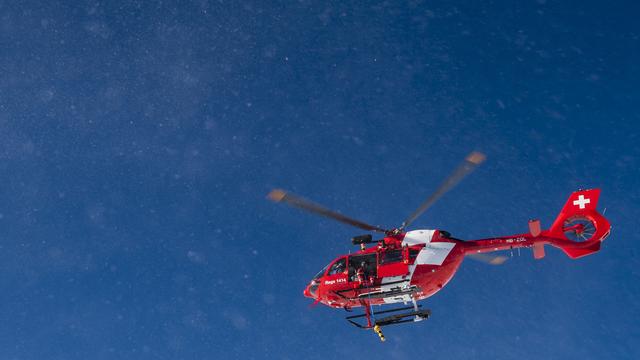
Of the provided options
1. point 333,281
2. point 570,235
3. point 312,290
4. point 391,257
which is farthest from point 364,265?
point 570,235

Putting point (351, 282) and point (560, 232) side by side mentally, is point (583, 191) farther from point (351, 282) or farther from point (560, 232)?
point (351, 282)

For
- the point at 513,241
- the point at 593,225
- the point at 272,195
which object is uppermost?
the point at 272,195

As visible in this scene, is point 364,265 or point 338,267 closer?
point 364,265

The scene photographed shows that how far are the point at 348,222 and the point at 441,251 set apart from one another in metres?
3.54

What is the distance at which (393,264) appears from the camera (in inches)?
957

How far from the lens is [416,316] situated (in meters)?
23.5

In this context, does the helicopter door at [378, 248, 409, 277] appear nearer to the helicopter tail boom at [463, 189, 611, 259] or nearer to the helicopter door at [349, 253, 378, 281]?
the helicopter door at [349, 253, 378, 281]

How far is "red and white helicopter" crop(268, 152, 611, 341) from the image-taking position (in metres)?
24.1

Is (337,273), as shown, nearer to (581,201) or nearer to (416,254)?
(416,254)

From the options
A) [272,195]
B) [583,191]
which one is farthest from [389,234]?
[583,191]

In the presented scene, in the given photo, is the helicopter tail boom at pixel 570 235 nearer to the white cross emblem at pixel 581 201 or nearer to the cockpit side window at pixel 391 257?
the white cross emblem at pixel 581 201

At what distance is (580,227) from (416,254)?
20.9 ft

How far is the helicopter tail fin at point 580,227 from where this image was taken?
82.0ft

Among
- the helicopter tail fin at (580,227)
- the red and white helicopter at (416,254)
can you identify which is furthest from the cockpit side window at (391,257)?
the helicopter tail fin at (580,227)
